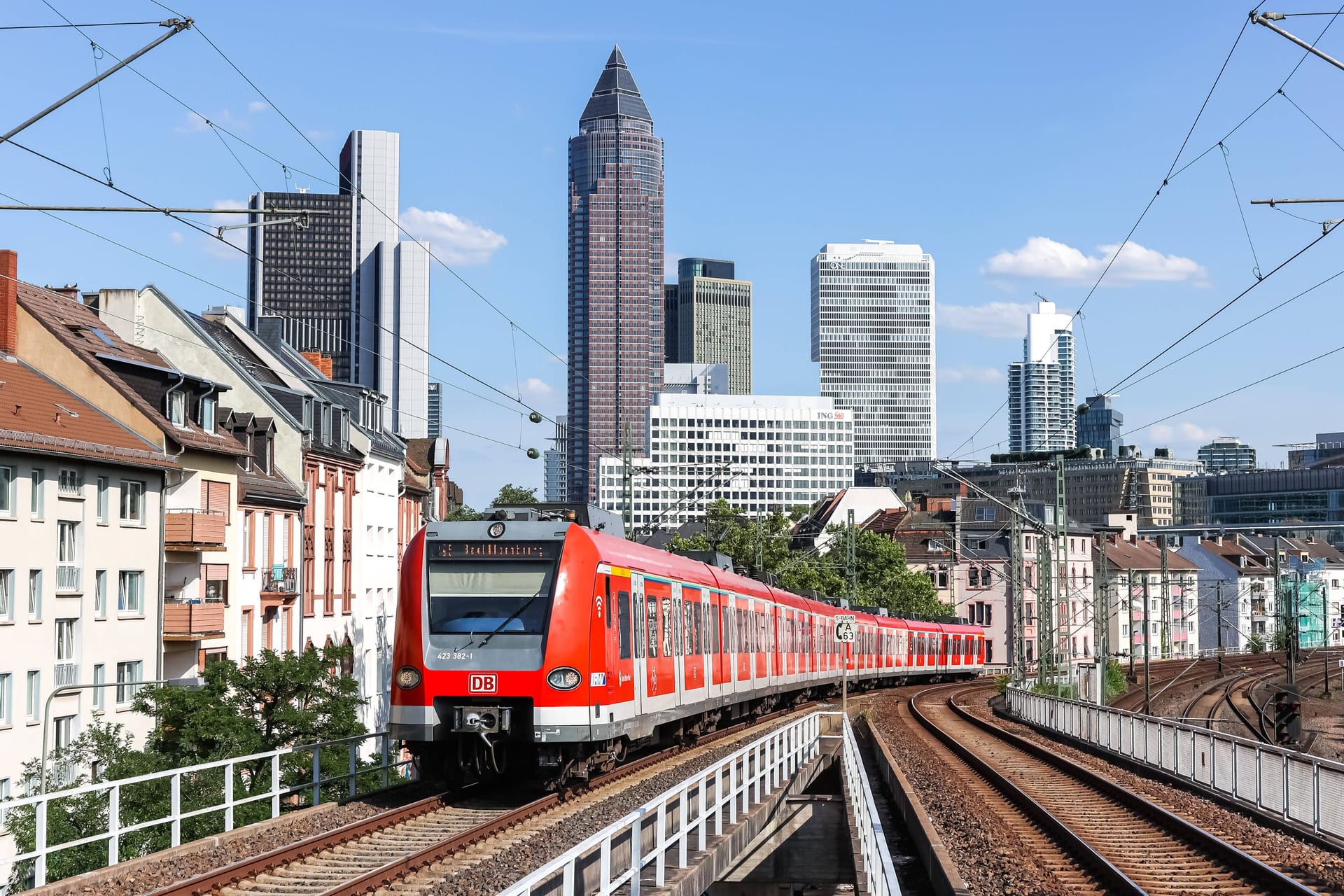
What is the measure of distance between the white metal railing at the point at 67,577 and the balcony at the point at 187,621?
12.7 ft

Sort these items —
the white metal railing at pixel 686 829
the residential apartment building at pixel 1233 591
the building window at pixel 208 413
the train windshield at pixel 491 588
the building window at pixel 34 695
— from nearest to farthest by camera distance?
the white metal railing at pixel 686 829
the train windshield at pixel 491 588
the building window at pixel 34 695
the building window at pixel 208 413
the residential apartment building at pixel 1233 591

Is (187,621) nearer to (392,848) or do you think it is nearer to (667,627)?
(667,627)

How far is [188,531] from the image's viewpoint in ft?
141

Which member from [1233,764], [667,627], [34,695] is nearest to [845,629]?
[667,627]

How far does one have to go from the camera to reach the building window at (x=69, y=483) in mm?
38812

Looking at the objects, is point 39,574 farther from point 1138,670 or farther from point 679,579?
point 1138,670

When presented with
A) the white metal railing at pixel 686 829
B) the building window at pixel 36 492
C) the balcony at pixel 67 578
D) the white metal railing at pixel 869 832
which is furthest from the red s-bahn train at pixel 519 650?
the balcony at pixel 67 578

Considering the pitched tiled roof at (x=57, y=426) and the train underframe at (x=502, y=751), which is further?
the pitched tiled roof at (x=57, y=426)

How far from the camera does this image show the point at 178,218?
57.9ft

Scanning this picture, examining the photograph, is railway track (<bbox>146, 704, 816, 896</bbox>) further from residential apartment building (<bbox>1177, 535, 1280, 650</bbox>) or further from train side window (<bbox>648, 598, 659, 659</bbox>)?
residential apartment building (<bbox>1177, 535, 1280, 650</bbox>)

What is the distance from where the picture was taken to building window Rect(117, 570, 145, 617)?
41469 mm

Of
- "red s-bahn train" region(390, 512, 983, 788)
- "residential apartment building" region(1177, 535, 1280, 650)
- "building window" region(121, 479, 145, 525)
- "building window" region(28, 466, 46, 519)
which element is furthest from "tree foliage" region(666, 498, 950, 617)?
"red s-bahn train" region(390, 512, 983, 788)

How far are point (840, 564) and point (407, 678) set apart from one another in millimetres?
82720

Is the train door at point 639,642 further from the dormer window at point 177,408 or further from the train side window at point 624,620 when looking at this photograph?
the dormer window at point 177,408
